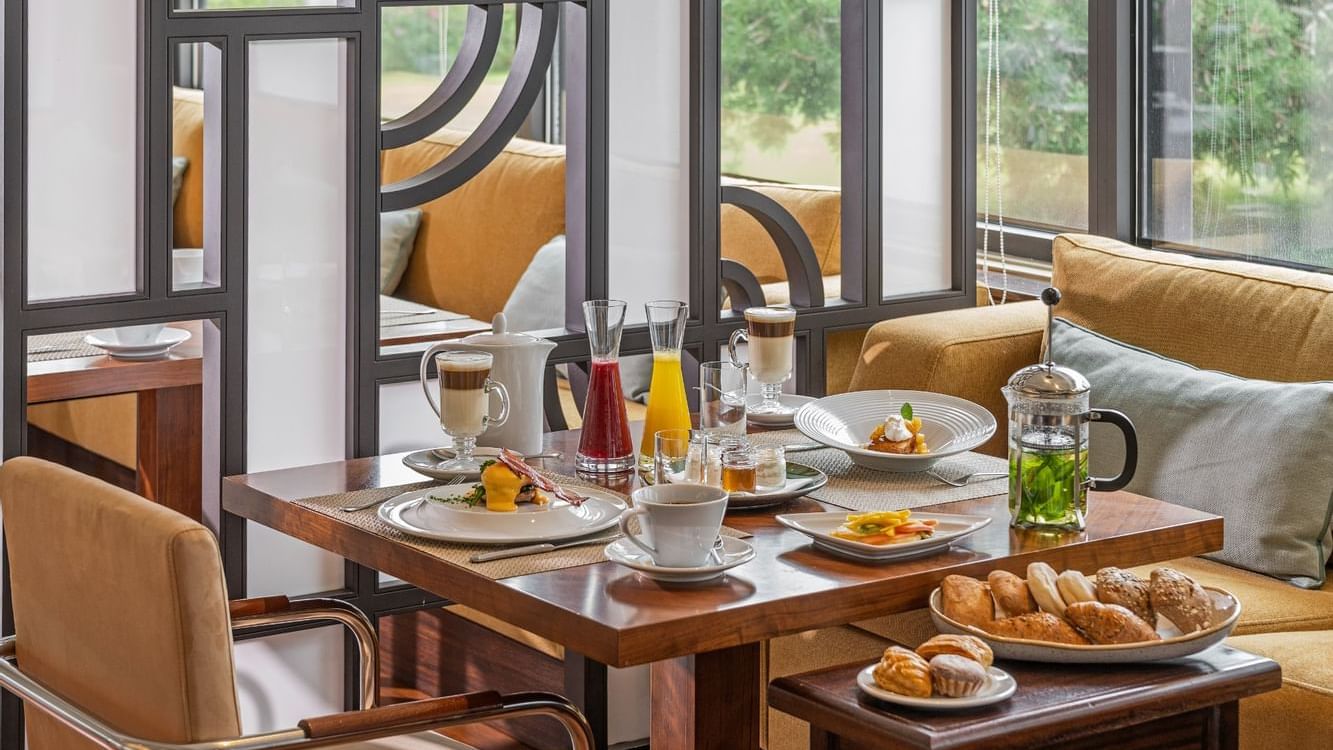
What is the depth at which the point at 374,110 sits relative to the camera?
2.43 metres

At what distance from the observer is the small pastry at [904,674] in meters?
1.52

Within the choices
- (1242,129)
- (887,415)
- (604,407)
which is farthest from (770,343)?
(1242,129)

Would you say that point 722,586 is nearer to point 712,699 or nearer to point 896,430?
point 712,699

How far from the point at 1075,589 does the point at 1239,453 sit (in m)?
0.90

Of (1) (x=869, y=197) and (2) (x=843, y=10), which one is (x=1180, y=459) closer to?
(1) (x=869, y=197)

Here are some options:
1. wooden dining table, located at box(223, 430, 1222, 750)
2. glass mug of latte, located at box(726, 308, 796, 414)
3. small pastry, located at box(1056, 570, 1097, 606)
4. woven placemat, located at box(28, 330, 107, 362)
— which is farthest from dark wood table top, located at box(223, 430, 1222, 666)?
woven placemat, located at box(28, 330, 107, 362)

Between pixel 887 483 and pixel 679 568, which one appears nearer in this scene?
pixel 679 568

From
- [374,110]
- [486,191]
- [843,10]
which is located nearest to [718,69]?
[843,10]

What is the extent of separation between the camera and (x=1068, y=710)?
60.6 inches

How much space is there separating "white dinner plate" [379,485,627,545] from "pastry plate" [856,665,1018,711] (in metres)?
0.41

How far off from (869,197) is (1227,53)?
774 millimetres

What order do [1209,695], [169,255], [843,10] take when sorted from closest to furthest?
[1209,695] → [169,255] → [843,10]

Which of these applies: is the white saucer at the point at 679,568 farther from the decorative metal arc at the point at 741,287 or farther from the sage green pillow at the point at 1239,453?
the decorative metal arc at the point at 741,287

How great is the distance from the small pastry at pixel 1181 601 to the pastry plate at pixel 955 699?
0.23 m
